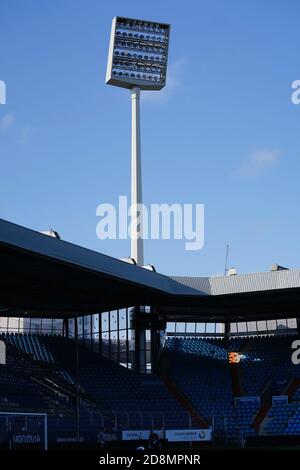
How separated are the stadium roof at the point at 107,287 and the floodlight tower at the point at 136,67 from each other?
6552mm

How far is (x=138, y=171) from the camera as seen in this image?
69375 millimetres

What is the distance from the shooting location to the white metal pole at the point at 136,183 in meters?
66.9

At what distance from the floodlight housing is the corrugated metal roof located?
1953 cm

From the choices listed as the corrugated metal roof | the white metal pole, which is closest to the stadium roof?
the corrugated metal roof

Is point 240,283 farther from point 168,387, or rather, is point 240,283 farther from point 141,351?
point 168,387

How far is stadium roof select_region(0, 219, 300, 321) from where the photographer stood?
44.5m

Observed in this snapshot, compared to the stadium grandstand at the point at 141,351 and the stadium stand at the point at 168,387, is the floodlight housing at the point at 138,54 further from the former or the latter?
the stadium stand at the point at 168,387

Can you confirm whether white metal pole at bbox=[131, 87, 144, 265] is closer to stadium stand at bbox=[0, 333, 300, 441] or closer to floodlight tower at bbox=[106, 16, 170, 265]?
floodlight tower at bbox=[106, 16, 170, 265]

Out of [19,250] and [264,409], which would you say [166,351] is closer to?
[264,409]

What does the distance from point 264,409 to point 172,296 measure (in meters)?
10.6

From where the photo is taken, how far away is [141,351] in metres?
62.5

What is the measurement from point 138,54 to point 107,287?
23.6m

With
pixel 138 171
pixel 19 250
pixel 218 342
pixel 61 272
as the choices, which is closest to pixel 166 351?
pixel 218 342

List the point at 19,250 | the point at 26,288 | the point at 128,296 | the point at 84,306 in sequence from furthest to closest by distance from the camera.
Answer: the point at 84,306 < the point at 128,296 < the point at 26,288 < the point at 19,250
